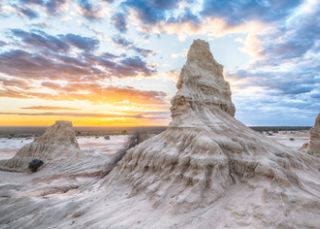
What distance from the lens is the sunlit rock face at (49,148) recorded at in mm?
23438

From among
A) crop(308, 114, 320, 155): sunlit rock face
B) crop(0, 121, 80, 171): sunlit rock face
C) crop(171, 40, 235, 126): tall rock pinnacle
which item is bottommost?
crop(0, 121, 80, 171): sunlit rock face

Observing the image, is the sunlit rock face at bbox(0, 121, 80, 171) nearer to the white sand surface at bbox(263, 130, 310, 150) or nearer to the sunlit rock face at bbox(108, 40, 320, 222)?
the sunlit rock face at bbox(108, 40, 320, 222)

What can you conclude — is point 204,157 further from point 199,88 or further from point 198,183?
point 199,88

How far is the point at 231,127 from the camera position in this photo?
10617mm

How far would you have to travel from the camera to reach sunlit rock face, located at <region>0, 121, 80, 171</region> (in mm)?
23438

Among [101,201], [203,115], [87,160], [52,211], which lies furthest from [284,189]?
[87,160]

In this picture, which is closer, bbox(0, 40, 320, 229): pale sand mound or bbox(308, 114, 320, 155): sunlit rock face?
bbox(0, 40, 320, 229): pale sand mound

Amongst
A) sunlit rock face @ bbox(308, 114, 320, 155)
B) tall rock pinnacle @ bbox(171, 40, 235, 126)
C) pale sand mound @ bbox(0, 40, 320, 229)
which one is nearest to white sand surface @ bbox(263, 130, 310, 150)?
sunlit rock face @ bbox(308, 114, 320, 155)

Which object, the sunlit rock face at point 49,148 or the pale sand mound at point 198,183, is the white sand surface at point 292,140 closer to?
the pale sand mound at point 198,183

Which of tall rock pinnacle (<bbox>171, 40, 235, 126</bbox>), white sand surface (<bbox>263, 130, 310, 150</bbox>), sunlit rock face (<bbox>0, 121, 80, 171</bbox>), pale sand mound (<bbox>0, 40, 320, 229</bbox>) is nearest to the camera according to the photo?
pale sand mound (<bbox>0, 40, 320, 229</bbox>)

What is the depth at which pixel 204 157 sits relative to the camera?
872cm

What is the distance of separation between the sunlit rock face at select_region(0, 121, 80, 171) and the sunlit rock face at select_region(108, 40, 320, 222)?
554 inches

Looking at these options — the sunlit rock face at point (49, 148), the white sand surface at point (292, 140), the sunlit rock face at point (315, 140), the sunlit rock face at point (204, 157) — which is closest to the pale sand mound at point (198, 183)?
the sunlit rock face at point (204, 157)

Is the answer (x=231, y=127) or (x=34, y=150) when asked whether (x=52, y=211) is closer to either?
(x=231, y=127)
